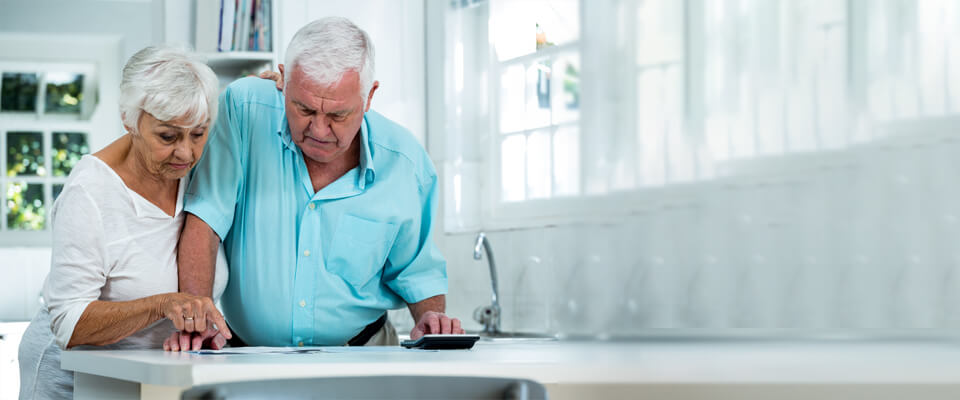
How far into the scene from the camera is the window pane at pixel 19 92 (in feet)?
17.5

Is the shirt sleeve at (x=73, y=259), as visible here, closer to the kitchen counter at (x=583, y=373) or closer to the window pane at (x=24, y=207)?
the kitchen counter at (x=583, y=373)

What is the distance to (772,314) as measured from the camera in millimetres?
2322

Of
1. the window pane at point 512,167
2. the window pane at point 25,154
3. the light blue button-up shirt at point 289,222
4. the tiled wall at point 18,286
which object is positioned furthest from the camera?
the window pane at point 25,154

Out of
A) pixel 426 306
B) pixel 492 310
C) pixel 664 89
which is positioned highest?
pixel 664 89

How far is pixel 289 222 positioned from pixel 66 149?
162 inches

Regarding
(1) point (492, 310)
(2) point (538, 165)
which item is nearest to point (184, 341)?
(1) point (492, 310)

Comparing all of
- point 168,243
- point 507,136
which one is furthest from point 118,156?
point 507,136

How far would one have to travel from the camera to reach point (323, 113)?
5.74 ft

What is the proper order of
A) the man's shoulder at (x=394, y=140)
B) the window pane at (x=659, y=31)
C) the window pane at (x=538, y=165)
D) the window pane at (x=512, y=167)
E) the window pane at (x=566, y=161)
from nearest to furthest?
1. the man's shoulder at (x=394, y=140)
2. the window pane at (x=659, y=31)
3. the window pane at (x=566, y=161)
4. the window pane at (x=538, y=165)
5. the window pane at (x=512, y=167)

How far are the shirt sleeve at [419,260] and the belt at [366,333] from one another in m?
0.09

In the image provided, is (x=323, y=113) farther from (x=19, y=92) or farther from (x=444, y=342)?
(x=19, y=92)

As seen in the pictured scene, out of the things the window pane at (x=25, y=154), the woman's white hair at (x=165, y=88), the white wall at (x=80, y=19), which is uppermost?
the white wall at (x=80, y=19)

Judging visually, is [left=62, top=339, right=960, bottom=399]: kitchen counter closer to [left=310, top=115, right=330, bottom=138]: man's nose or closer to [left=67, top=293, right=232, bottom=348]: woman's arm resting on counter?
[left=67, top=293, right=232, bottom=348]: woman's arm resting on counter

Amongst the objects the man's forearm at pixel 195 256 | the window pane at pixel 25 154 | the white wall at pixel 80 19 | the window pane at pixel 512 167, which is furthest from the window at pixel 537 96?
the window pane at pixel 25 154
